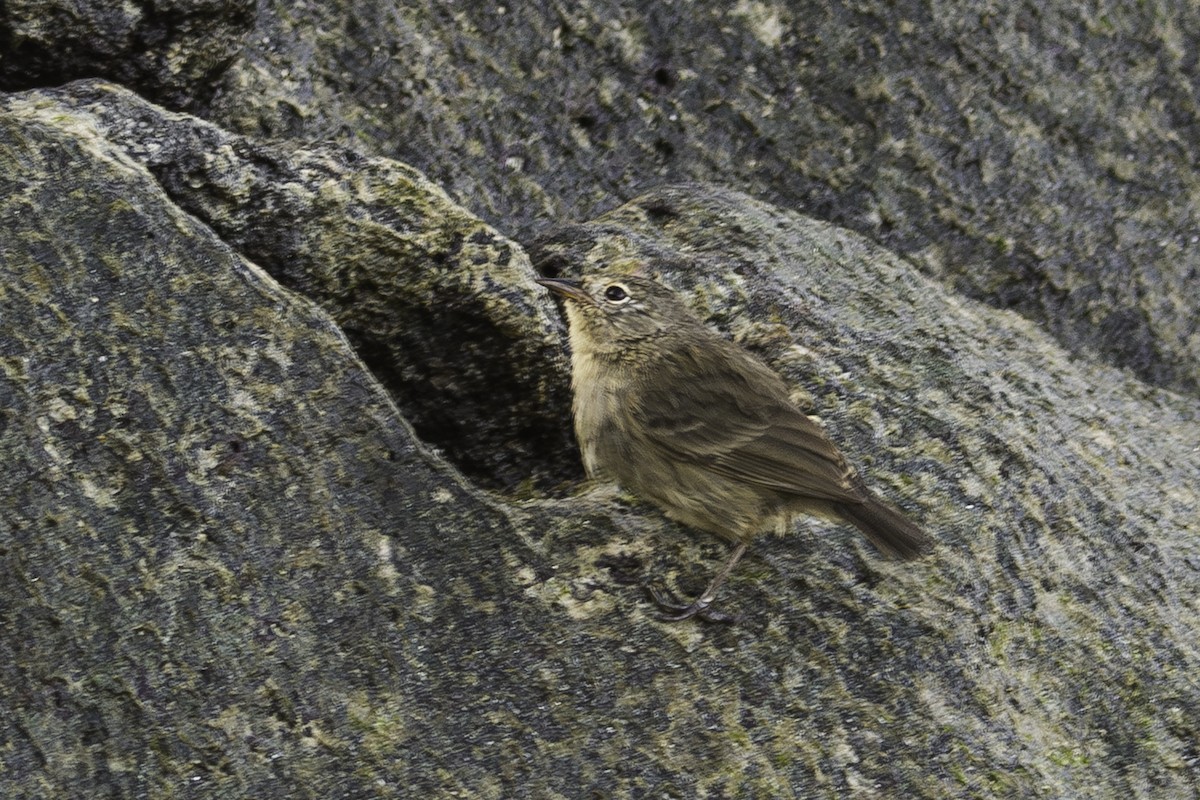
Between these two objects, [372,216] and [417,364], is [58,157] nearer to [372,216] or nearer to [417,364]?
[372,216]

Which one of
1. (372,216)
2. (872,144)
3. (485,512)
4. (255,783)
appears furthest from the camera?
(872,144)

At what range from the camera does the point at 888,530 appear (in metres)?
5.23

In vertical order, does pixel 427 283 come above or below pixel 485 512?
above

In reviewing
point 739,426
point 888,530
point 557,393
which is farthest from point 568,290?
point 888,530

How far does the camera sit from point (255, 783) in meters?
4.48

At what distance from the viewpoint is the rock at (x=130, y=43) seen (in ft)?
18.5

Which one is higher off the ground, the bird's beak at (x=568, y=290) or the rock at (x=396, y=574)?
the bird's beak at (x=568, y=290)

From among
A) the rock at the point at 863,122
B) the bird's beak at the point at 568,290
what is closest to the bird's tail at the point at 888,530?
the bird's beak at the point at 568,290

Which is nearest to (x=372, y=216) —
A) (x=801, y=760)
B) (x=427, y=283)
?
(x=427, y=283)

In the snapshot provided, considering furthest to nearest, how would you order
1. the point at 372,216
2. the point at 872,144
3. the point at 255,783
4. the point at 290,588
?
the point at 872,144
the point at 372,216
the point at 290,588
the point at 255,783

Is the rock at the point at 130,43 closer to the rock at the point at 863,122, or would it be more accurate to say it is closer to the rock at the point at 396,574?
the rock at the point at 396,574

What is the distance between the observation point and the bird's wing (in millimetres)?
5402

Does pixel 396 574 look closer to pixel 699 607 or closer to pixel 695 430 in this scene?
pixel 699 607

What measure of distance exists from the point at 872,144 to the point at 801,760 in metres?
3.42
